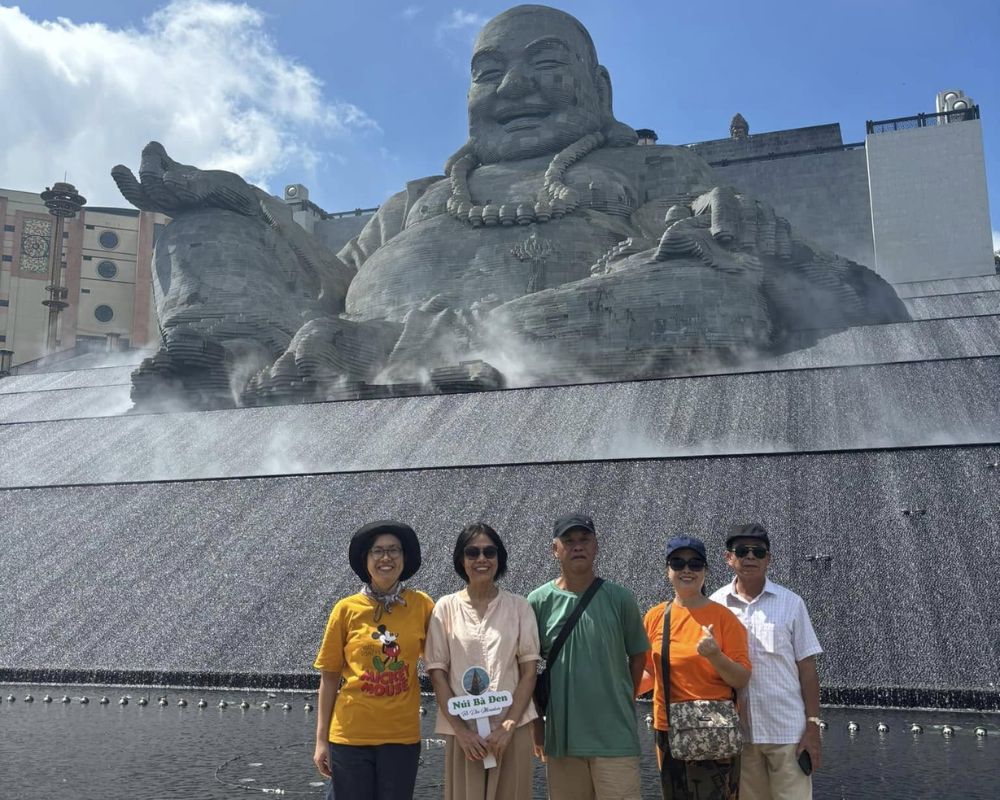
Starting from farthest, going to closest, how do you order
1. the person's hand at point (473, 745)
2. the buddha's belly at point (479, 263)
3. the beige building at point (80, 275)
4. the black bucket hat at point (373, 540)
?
the beige building at point (80, 275) → the buddha's belly at point (479, 263) → the black bucket hat at point (373, 540) → the person's hand at point (473, 745)

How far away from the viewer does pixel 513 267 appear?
12.7 metres

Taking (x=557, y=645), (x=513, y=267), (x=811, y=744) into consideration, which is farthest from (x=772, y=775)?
(x=513, y=267)

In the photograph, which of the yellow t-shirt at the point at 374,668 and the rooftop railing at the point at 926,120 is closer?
the yellow t-shirt at the point at 374,668

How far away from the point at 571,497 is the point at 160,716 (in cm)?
311

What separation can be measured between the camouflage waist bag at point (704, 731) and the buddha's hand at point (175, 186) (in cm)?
1153

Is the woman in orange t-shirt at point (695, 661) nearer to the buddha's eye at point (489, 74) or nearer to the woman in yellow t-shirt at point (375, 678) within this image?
the woman in yellow t-shirt at point (375, 678)

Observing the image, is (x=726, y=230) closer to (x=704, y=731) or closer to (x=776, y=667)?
(x=776, y=667)

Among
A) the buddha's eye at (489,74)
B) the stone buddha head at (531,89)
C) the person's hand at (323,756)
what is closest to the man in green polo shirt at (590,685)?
the person's hand at (323,756)

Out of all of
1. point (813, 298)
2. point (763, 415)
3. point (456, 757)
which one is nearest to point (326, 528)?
point (763, 415)

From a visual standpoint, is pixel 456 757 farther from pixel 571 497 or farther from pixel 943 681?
pixel 571 497

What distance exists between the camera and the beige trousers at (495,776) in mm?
2639

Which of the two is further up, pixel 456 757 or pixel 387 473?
pixel 387 473

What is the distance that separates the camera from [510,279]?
12.6 meters

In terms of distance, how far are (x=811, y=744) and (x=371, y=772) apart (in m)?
1.17
